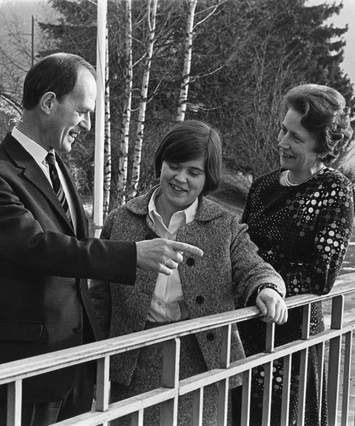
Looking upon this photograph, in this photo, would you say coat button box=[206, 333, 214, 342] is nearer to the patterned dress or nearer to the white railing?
the white railing

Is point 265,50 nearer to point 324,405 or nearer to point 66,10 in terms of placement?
point 66,10

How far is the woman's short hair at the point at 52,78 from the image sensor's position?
221 centimetres

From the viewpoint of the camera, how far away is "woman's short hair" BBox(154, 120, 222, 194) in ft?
7.94

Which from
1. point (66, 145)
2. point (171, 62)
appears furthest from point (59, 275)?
point (171, 62)

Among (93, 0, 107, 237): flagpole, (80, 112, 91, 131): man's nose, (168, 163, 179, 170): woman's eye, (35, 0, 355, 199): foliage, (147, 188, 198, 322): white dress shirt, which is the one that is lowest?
(147, 188, 198, 322): white dress shirt

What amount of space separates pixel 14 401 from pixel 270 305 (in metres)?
0.92

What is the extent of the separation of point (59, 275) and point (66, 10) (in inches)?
1025

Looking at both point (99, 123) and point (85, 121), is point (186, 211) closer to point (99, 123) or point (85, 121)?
point (85, 121)

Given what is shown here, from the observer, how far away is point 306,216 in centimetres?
275

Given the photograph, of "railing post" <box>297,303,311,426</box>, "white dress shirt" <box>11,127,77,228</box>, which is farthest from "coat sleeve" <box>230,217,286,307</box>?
"white dress shirt" <box>11,127,77,228</box>

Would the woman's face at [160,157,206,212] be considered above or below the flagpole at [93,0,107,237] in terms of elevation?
below

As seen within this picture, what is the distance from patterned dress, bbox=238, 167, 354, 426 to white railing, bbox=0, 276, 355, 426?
0.27 feet

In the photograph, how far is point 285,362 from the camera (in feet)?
8.38

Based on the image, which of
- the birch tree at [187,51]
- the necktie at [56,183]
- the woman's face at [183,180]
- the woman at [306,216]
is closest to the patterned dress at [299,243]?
the woman at [306,216]
